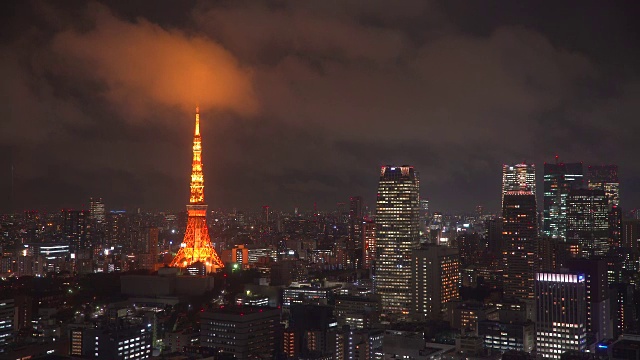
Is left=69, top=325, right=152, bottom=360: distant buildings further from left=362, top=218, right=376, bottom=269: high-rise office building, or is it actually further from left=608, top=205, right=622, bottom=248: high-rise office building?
left=608, top=205, right=622, bottom=248: high-rise office building

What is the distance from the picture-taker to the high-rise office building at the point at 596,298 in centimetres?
1120

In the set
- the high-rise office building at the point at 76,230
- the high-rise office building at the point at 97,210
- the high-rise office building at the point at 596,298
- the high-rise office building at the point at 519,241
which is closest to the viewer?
the high-rise office building at the point at 596,298

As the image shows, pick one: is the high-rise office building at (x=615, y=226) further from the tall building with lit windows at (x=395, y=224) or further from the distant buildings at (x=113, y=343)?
the distant buildings at (x=113, y=343)

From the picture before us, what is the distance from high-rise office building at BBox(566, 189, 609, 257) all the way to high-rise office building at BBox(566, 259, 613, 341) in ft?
18.6

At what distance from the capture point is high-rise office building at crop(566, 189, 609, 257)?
18250mm

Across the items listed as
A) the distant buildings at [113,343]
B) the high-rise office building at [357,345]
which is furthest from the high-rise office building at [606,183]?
the distant buildings at [113,343]

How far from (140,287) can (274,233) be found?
25.5 ft

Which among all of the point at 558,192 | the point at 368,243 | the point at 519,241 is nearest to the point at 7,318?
the point at 368,243

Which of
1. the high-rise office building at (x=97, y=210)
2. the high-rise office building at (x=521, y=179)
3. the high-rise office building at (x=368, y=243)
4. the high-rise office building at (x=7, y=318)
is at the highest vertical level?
the high-rise office building at (x=521, y=179)

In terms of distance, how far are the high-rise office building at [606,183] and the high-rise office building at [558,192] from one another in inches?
34.1

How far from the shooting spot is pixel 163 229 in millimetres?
19234

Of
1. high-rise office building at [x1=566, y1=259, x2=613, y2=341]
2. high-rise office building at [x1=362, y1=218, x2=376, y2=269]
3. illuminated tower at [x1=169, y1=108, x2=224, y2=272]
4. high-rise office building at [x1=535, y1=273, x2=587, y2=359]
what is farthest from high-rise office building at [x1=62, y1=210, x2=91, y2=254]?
high-rise office building at [x1=566, y1=259, x2=613, y2=341]

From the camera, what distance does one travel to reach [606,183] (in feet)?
57.1

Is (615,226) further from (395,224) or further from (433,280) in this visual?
(433,280)
